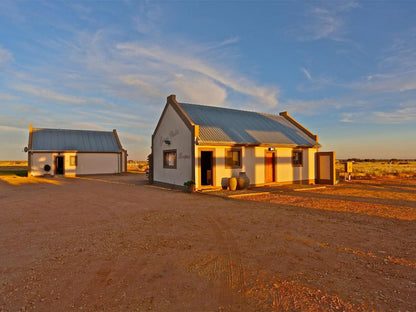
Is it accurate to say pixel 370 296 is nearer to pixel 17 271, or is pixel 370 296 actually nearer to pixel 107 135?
pixel 17 271

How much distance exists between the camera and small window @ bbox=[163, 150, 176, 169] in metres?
17.7

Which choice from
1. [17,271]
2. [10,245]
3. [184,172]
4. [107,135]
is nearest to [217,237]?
[17,271]

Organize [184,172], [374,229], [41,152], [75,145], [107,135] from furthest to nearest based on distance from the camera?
[107,135] → [75,145] → [41,152] → [184,172] → [374,229]

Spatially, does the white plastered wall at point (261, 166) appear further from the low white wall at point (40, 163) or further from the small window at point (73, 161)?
the low white wall at point (40, 163)

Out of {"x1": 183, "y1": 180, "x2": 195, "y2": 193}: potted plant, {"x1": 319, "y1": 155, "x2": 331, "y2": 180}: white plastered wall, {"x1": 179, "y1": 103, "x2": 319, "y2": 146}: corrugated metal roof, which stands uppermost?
{"x1": 179, "y1": 103, "x2": 319, "y2": 146}: corrugated metal roof

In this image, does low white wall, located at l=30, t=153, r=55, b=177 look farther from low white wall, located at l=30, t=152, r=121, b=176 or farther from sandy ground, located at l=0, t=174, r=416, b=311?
sandy ground, located at l=0, t=174, r=416, b=311

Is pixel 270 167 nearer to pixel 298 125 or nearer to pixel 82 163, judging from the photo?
pixel 298 125

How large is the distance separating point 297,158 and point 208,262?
1668cm

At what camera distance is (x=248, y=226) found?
7.53m

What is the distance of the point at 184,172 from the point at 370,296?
13.3 meters

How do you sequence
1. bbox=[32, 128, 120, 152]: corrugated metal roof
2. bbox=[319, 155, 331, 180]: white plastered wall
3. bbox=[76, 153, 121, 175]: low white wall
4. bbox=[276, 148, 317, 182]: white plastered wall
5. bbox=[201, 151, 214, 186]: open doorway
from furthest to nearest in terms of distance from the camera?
1. bbox=[76, 153, 121, 175]: low white wall
2. bbox=[32, 128, 120, 152]: corrugated metal roof
3. bbox=[319, 155, 331, 180]: white plastered wall
4. bbox=[201, 151, 214, 186]: open doorway
5. bbox=[276, 148, 317, 182]: white plastered wall

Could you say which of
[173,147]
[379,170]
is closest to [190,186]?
[173,147]

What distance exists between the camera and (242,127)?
19031 millimetres

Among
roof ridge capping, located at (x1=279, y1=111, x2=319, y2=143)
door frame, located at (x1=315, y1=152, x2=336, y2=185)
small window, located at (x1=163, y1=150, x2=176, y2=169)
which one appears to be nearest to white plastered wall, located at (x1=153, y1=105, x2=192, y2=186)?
small window, located at (x1=163, y1=150, x2=176, y2=169)
